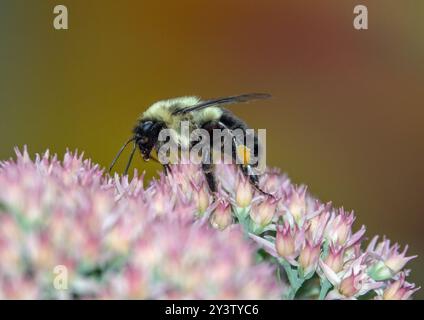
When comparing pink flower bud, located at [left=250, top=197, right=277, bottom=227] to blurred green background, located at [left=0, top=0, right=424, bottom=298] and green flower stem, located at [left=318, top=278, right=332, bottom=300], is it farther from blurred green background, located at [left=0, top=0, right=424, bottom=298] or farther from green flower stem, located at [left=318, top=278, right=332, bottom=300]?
blurred green background, located at [left=0, top=0, right=424, bottom=298]

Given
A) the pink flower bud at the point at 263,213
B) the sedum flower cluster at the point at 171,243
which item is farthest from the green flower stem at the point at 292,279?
the pink flower bud at the point at 263,213

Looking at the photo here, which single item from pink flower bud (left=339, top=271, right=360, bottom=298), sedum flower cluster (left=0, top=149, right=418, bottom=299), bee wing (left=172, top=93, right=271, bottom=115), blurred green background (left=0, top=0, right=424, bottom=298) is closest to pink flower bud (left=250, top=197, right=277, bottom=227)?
sedum flower cluster (left=0, top=149, right=418, bottom=299)

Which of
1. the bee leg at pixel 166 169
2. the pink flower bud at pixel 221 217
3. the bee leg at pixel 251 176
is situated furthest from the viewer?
the bee leg at pixel 166 169

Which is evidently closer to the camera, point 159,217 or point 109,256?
point 109,256

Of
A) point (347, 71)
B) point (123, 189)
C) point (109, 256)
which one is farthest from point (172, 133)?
point (347, 71)

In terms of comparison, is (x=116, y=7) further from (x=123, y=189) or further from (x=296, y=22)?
(x=123, y=189)

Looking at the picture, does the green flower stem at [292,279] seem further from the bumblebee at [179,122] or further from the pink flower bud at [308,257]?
the bumblebee at [179,122]
